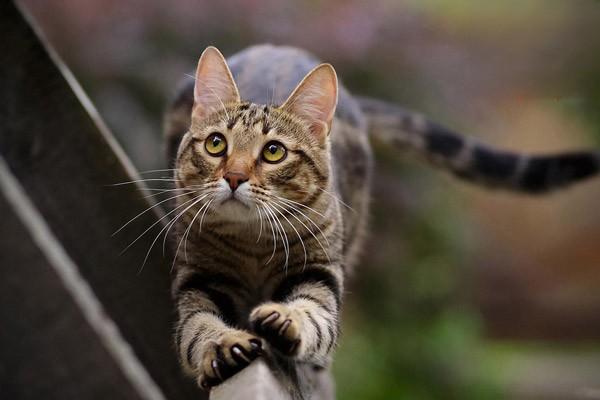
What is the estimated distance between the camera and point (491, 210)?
6027 mm

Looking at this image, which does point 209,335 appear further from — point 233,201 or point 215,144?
point 215,144

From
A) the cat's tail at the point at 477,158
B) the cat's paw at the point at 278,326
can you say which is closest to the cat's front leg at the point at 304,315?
the cat's paw at the point at 278,326

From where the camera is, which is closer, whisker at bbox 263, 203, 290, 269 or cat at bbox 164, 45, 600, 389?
cat at bbox 164, 45, 600, 389

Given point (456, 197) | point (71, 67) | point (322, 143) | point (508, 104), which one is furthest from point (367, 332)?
point (322, 143)

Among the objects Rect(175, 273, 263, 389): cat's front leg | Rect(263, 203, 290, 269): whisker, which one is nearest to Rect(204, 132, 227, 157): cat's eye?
Rect(263, 203, 290, 269): whisker

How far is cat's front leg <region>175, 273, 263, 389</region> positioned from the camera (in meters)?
1.64

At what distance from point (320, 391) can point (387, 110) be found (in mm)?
1397

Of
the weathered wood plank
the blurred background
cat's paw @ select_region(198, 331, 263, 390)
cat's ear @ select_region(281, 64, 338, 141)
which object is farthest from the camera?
the blurred background

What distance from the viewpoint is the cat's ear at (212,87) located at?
77.0 inches

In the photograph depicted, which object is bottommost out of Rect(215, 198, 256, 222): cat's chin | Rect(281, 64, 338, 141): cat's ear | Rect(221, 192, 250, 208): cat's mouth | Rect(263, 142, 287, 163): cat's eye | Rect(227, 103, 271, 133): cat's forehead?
Rect(215, 198, 256, 222): cat's chin

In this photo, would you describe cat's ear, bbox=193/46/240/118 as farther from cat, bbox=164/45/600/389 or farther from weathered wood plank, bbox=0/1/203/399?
weathered wood plank, bbox=0/1/203/399

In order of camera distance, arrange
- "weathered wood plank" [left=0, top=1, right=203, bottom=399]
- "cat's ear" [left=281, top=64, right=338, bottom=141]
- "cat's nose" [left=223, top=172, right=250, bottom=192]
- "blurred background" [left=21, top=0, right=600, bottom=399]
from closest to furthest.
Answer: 1. "cat's nose" [left=223, top=172, right=250, bottom=192]
2. "cat's ear" [left=281, top=64, right=338, bottom=141]
3. "weathered wood plank" [left=0, top=1, right=203, bottom=399]
4. "blurred background" [left=21, top=0, right=600, bottom=399]

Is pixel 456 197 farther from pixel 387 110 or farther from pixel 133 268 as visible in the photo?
pixel 133 268

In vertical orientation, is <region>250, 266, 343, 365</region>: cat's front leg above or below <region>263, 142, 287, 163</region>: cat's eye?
below
